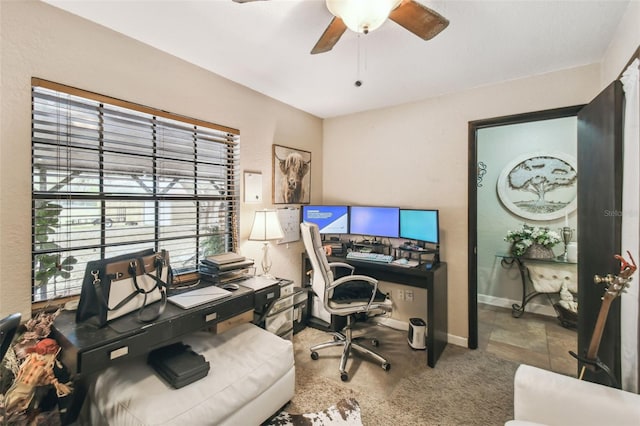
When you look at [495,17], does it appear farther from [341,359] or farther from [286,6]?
[341,359]

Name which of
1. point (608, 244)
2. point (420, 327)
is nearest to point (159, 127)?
point (420, 327)

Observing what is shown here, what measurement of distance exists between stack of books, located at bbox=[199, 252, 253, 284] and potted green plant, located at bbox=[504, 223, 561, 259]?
10.6 feet

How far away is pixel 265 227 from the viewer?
258cm

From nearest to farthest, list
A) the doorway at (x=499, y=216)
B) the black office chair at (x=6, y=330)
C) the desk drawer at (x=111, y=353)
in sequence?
the black office chair at (x=6, y=330)
the desk drawer at (x=111, y=353)
the doorway at (x=499, y=216)

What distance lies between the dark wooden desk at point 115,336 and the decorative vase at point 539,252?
11.5 ft

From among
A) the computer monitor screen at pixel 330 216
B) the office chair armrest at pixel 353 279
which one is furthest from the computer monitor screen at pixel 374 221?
the office chair armrest at pixel 353 279

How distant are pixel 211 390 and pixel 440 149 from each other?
9.09ft

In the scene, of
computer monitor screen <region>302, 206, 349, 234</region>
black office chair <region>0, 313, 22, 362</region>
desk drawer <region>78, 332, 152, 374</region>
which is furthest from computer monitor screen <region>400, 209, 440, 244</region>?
black office chair <region>0, 313, 22, 362</region>

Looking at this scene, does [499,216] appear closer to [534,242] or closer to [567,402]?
[534,242]

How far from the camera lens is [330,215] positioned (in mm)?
3279

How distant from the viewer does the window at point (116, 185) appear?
5.25 feet

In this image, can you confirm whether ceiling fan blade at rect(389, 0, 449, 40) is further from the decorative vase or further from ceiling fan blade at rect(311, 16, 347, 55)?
the decorative vase

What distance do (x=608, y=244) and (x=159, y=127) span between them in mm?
3067

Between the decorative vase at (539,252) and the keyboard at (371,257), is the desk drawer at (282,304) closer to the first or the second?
the keyboard at (371,257)
